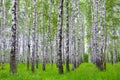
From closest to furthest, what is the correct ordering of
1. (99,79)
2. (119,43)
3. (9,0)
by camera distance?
(99,79) → (9,0) → (119,43)

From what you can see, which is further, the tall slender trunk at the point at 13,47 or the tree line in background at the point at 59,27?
the tree line in background at the point at 59,27

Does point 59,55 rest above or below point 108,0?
below

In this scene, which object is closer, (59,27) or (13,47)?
(13,47)

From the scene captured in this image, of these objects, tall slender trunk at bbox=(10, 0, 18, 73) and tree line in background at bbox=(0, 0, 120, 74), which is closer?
tall slender trunk at bbox=(10, 0, 18, 73)

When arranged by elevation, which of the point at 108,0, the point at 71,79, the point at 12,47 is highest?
the point at 108,0

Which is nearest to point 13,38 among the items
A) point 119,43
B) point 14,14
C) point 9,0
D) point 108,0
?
point 14,14

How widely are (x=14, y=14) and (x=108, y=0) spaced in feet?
59.9

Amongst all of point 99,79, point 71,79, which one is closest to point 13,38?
point 71,79

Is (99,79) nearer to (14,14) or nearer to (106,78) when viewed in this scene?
(106,78)

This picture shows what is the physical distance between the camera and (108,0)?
31094 mm

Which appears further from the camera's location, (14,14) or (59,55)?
(59,55)

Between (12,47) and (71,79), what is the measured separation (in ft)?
16.9

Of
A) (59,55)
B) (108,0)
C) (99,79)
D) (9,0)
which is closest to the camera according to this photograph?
(99,79)

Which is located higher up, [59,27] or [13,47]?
[59,27]
